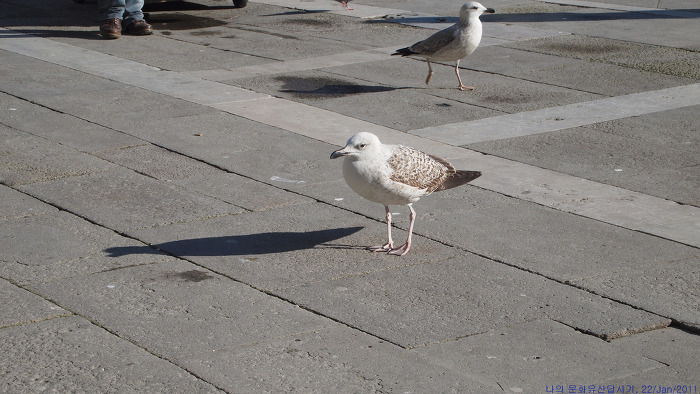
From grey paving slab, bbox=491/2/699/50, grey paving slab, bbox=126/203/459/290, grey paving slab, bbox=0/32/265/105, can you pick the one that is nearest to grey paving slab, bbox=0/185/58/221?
grey paving slab, bbox=126/203/459/290

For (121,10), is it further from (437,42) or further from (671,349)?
(671,349)

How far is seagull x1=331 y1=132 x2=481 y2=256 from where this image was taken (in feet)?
21.3

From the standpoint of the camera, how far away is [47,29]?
1620 centimetres

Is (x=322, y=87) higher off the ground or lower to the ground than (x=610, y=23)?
lower

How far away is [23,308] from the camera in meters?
5.80

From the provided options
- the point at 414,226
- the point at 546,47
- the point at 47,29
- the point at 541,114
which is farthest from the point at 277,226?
the point at 47,29

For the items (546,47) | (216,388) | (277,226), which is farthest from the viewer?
(546,47)

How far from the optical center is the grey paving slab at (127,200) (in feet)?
24.6

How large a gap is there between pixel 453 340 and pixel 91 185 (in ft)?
13.7

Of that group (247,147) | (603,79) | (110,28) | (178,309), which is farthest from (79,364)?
(110,28)

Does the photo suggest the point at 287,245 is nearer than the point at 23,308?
No

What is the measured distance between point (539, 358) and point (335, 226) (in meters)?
2.54

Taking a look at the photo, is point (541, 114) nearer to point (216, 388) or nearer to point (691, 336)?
point (691, 336)

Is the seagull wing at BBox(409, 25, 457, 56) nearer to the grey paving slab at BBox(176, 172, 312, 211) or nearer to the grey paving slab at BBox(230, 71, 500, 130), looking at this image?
the grey paving slab at BBox(230, 71, 500, 130)
